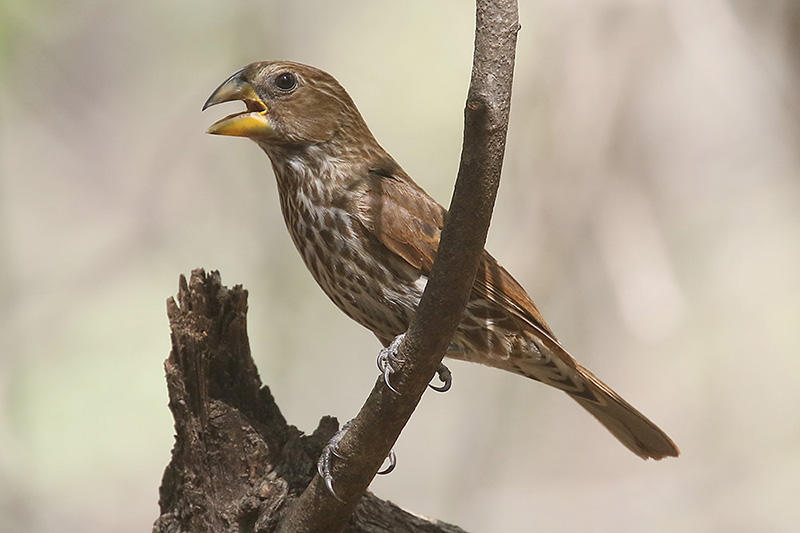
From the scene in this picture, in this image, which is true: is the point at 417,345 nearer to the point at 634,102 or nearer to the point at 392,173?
the point at 392,173

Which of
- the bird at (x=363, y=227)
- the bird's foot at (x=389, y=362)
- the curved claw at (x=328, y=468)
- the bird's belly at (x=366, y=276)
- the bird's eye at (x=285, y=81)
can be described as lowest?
the curved claw at (x=328, y=468)

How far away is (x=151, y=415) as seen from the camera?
208 inches

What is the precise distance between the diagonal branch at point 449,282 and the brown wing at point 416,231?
58cm

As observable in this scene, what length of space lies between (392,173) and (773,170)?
2.72m

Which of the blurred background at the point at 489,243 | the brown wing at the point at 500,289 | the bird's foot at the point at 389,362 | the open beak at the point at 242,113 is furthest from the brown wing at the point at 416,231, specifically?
the blurred background at the point at 489,243

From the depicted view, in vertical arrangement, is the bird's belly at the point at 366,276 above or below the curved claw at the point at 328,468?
above

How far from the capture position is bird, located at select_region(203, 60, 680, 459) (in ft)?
9.40

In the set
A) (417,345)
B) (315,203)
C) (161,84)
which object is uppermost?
(161,84)

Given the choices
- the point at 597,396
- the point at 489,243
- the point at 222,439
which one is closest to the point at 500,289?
the point at 597,396

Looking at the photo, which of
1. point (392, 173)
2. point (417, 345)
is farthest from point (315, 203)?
point (417, 345)

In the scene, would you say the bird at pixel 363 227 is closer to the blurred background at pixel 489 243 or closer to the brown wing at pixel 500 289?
Result: the brown wing at pixel 500 289

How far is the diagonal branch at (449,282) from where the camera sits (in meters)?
1.90

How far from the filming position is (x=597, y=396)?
3242 mm

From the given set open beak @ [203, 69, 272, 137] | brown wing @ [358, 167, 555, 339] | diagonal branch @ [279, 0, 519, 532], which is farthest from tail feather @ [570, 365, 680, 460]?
open beak @ [203, 69, 272, 137]
